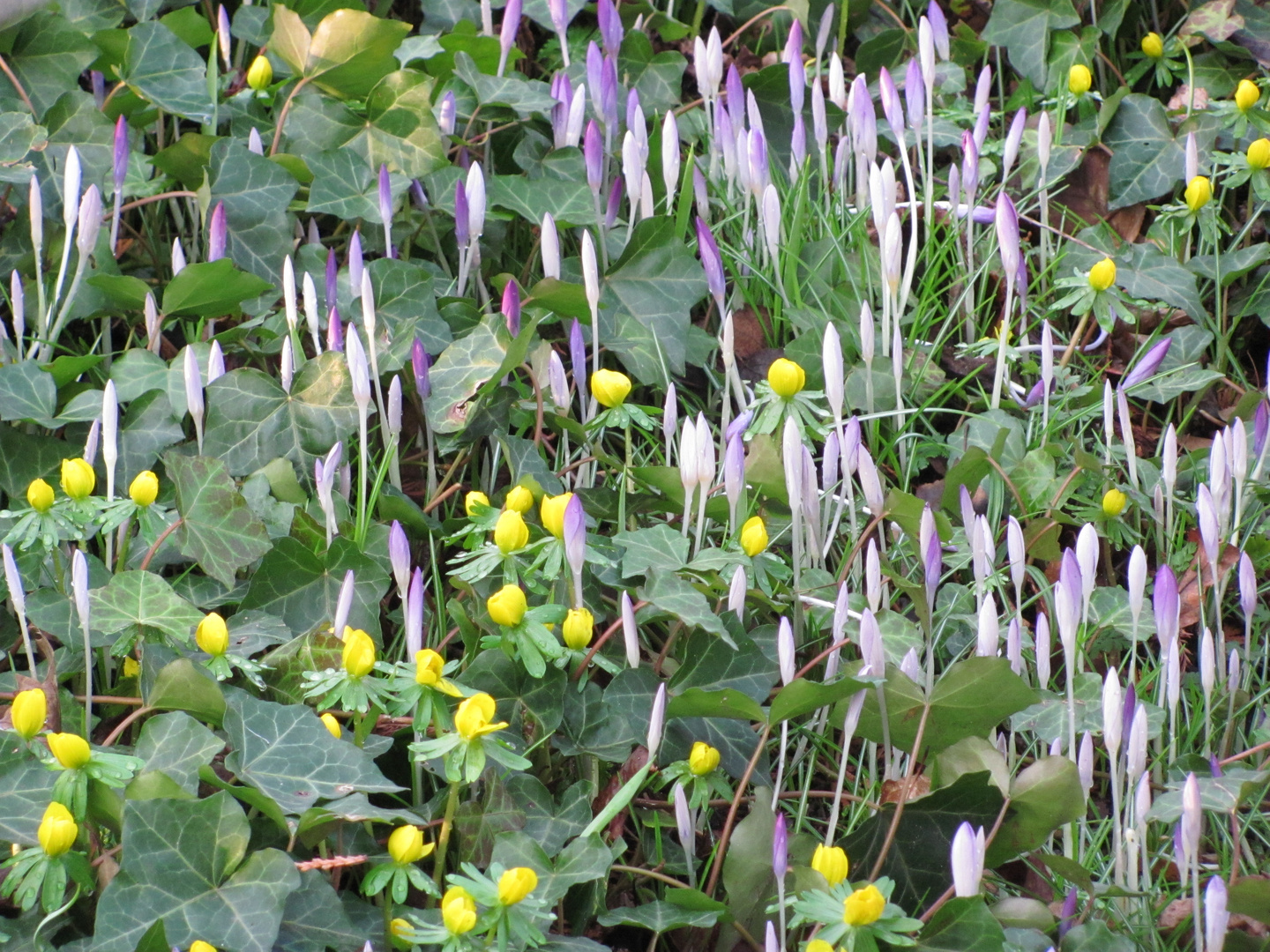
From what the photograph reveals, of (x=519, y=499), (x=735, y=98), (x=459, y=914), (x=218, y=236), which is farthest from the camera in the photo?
(x=735, y=98)

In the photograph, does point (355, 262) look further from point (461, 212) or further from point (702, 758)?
A: point (702, 758)

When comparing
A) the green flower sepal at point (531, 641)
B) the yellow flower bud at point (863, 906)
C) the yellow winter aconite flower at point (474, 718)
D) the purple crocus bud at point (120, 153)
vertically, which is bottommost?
the yellow flower bud at point (863, 906)

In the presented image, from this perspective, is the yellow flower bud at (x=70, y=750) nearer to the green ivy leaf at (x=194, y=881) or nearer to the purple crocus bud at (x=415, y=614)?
the green ivy leaf at (x=194, y=881)

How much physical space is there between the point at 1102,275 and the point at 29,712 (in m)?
1.77

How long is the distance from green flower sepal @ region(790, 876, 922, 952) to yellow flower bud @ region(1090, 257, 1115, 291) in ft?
4.18

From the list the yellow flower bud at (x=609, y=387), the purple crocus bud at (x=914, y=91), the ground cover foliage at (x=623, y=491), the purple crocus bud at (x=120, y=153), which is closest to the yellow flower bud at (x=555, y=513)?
the ground cover foliage at (x=623, y=491)

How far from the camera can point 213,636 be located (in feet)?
4.94

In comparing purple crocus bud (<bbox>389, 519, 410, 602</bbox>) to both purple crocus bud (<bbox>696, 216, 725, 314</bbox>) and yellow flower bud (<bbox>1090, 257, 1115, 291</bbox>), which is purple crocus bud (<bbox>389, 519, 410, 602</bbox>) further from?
yellow flower bud (<bbox>1090, 257, 1115, 291</bbox>)

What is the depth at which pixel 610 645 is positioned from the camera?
1.73 meters

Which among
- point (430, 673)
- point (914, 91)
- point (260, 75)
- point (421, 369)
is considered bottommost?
point (430, 673)

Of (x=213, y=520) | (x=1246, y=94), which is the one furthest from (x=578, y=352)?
(x=1246, y=94)

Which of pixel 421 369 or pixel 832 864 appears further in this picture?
pixel 421 369

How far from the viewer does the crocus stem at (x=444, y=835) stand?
1.43m

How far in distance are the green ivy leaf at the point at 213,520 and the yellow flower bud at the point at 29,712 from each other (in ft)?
1.47
